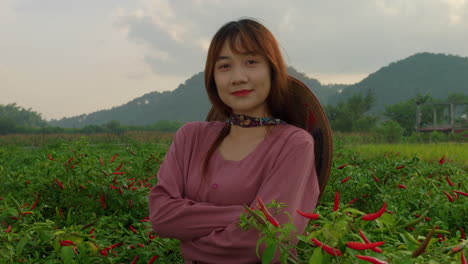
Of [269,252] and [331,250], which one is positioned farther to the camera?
[269,252]

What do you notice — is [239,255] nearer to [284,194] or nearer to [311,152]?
[284,194]

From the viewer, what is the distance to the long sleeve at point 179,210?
6.23 feet

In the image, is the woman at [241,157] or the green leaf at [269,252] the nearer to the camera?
the green leaf at [269,252]

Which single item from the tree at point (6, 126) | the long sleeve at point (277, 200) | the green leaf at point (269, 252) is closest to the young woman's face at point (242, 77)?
the long sleeve at point (277, 200)

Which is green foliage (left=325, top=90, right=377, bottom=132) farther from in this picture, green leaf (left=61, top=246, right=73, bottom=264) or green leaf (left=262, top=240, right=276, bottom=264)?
green leaf (left=262, top=240, right=276, bottom=264)

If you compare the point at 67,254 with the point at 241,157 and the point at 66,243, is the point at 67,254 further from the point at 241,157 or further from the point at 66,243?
the point at 241,157

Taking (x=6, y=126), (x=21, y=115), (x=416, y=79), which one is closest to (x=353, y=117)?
(x=6, y=126)

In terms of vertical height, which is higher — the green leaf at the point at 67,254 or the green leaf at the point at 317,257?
the green leaf at the point at 317,257

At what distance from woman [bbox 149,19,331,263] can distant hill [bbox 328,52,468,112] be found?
3950 inches

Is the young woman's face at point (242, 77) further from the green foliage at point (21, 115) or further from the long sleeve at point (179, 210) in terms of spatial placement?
the green foliage at point (21, 115)

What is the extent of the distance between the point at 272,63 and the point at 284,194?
2.19 feet

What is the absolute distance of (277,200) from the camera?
1.85 m

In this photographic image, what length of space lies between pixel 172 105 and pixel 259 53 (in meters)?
137

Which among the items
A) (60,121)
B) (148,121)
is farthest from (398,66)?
(60,121)
